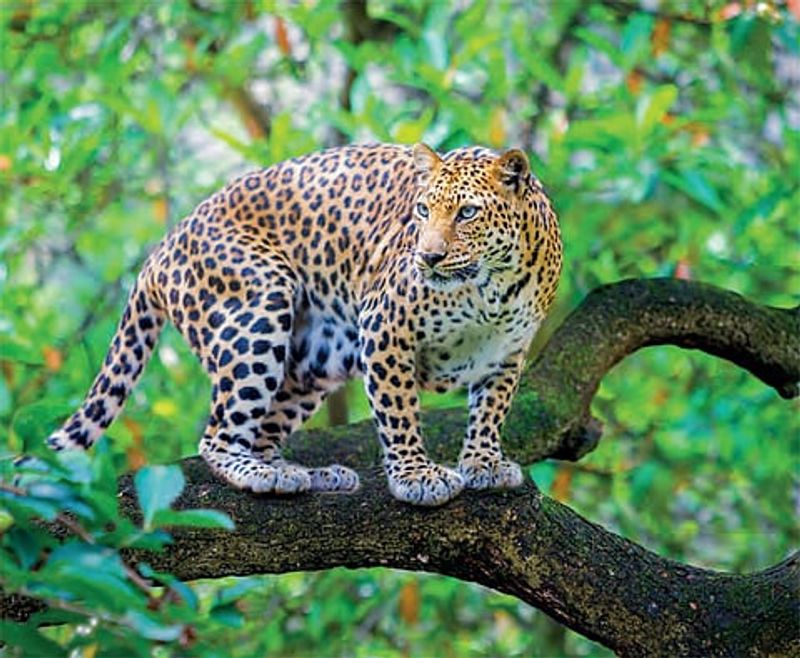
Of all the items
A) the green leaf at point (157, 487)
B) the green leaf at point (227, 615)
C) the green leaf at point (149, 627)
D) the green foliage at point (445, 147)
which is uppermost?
the green leaf at point (157, 487)

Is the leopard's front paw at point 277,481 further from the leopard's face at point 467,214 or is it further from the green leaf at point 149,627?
the green leaf at point 149,627

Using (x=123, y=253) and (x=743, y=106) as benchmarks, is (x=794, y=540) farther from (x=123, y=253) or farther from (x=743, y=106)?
(x=123, y=253)

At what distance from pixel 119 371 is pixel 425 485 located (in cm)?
117

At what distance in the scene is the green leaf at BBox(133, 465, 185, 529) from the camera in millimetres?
2482

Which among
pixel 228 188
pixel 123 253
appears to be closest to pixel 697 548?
pixel 123 253

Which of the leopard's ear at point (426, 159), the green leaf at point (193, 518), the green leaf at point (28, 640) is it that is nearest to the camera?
the green leaf at point (193, 518)

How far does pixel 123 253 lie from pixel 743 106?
293 cm

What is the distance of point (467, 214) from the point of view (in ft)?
13.1

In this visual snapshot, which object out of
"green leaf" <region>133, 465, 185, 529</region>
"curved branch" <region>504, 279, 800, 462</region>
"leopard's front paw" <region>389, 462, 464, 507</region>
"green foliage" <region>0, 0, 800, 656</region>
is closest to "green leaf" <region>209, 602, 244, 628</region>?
"green leaf" <region>133, 465, 185, 529</region>

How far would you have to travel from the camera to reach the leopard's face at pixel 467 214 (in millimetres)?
3934

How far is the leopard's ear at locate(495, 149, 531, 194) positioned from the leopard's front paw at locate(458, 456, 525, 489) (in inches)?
28.6

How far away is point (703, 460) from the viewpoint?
26.4ft

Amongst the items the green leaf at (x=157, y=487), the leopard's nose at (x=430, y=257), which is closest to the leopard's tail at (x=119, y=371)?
the leopard's nose at (x=430, y=257)

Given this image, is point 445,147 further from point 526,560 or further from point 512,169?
point 526,560
